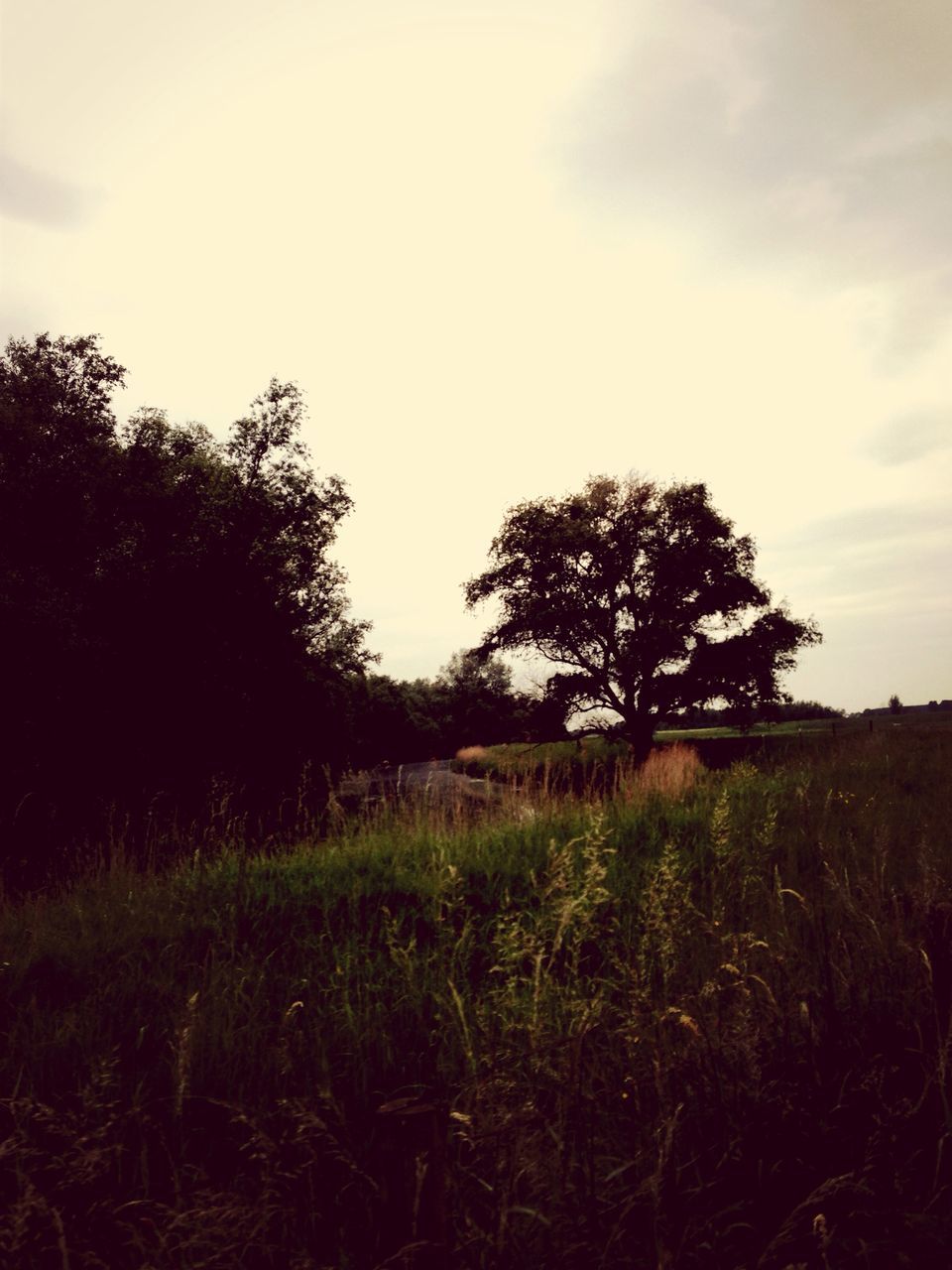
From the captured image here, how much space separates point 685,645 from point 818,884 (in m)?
20.8

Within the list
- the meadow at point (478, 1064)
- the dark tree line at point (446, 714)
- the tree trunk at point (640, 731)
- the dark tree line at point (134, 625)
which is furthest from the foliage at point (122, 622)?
the tree trunk at point (640, 731)

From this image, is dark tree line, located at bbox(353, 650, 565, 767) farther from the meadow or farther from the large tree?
the meadow

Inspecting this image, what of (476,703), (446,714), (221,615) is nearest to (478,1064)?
(221,615)

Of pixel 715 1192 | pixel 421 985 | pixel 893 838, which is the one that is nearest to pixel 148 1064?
pixel 421 985

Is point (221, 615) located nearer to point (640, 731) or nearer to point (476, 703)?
point (640, 731)

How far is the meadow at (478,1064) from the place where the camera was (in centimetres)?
206

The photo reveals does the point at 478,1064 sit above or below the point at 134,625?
below

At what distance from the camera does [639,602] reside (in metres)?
26.6

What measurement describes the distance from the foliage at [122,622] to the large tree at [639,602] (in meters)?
9.54

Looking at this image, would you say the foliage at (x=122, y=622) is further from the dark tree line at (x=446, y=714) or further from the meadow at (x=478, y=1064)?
the meadow at (x=478, y=1064)

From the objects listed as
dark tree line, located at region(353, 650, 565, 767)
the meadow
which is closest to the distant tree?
dark tree line, located at region(353, 650, 565, 767)

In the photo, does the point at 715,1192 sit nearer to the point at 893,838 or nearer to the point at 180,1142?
the point at 180,1142

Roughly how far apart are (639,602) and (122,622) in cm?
1656

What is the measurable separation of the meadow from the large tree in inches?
736
